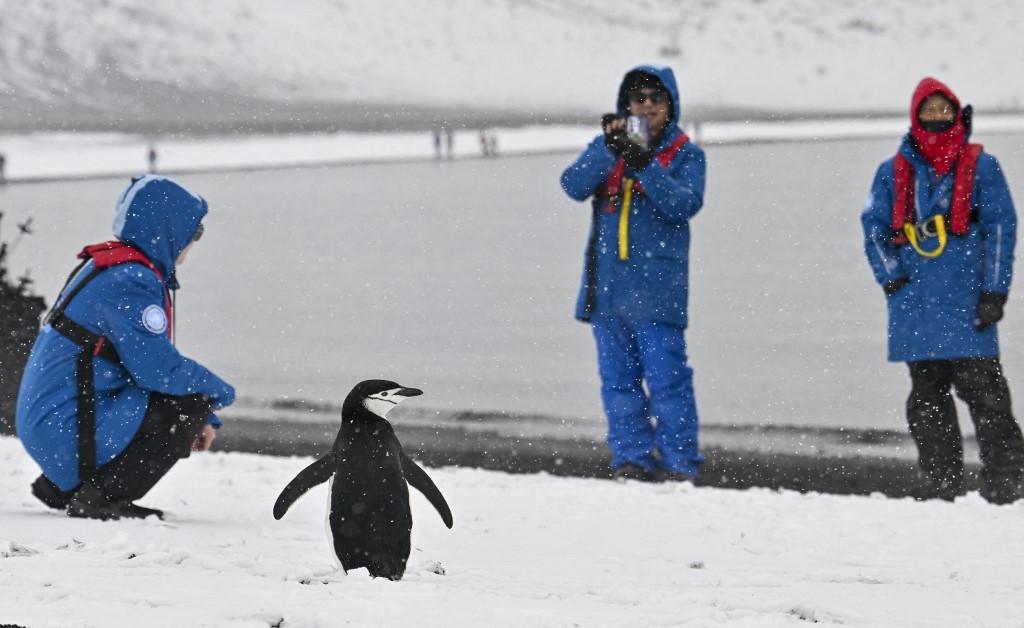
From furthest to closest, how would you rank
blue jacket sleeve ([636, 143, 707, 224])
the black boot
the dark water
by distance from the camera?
1. the dark water
2. the black boot
3. blue jacket sleeve ([636, 143, 707, 224])

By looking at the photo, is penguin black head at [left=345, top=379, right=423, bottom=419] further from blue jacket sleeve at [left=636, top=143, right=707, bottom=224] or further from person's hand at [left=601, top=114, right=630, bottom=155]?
person's hand at [left=601, top=114, right=630, bottom=155]

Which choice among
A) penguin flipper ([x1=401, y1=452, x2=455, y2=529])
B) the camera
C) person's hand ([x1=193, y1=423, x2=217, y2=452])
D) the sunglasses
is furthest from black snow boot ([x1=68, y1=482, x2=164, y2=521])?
the sunglasses

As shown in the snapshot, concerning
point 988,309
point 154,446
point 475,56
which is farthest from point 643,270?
point 475,56

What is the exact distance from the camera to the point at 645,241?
19.1 ft

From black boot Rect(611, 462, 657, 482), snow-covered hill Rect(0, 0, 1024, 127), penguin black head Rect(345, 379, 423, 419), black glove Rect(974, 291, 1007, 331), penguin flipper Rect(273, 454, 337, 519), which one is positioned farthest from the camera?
snow-covered hill Rect(0, 0, 1024, 127)

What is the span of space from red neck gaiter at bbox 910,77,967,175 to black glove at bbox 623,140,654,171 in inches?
38.8

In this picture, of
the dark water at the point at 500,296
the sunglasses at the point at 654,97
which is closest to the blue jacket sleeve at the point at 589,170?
the sunglasses at the point at 654,97

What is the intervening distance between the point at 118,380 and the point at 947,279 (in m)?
2.94

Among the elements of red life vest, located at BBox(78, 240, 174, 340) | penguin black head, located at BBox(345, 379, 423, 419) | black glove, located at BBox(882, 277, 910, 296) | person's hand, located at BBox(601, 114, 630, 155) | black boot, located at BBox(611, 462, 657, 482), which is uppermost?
person's hand, located at BBox(601, 114, 630, 155)

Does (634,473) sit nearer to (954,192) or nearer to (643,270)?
(643,270)

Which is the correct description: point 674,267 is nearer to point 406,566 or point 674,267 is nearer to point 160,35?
point 406,566

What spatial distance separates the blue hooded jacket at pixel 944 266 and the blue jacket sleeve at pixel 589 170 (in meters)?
1.01

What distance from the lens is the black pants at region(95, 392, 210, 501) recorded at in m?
4.26

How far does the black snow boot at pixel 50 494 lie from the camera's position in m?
4.32
